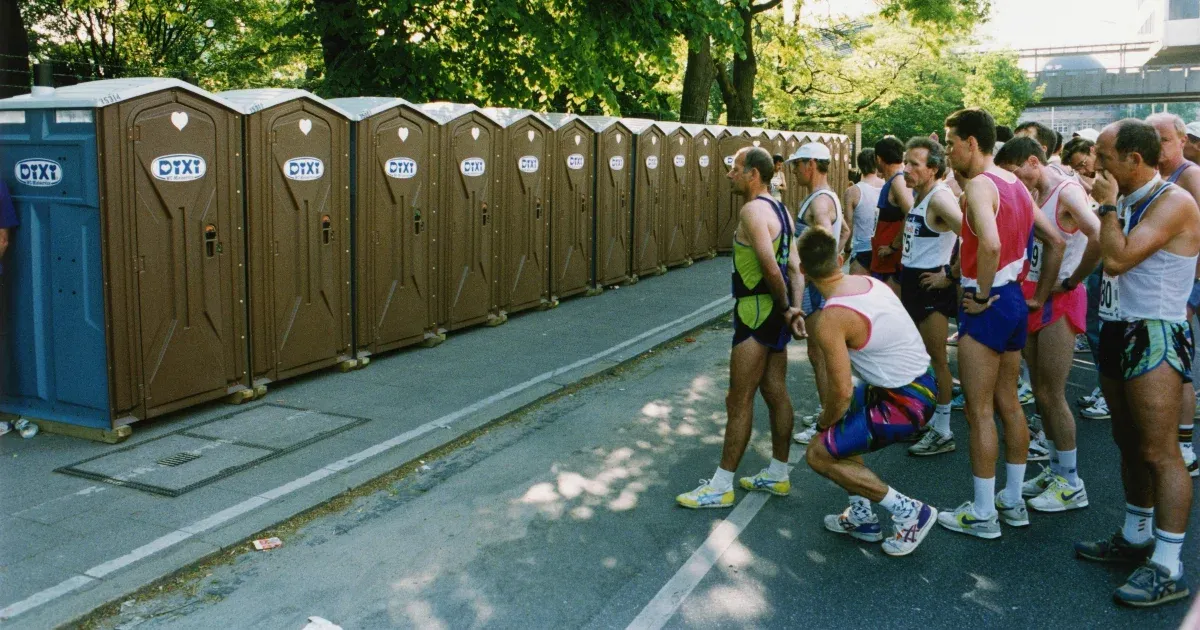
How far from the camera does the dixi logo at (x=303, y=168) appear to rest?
27.3ft

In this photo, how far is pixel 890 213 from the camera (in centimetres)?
777

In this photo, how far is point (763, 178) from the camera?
5.79m

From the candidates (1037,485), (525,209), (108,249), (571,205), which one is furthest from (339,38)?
(1037,485)

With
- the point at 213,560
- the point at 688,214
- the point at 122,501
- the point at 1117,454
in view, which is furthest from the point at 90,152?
the point at 688,214

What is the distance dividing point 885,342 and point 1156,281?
1.23 meters

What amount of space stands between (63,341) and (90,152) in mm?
1309

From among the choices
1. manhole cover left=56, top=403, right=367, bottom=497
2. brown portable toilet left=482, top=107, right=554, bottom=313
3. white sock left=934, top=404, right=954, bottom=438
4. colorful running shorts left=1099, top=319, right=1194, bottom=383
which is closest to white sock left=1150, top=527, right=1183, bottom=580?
colorful running shorts left=1099, top=319, right=1194, bottom=383

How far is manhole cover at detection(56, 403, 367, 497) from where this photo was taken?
6188 mm

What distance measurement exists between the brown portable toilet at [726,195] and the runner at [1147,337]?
1413 centimetres

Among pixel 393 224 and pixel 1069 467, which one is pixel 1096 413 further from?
pixel 393 224

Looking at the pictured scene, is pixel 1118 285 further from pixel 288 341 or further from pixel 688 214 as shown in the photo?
pixel 688 214

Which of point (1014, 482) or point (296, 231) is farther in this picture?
point (296, 231)

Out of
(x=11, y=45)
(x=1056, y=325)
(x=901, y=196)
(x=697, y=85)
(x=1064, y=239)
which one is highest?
(x=697, y=85)

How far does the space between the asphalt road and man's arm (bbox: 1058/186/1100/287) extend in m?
1.28
